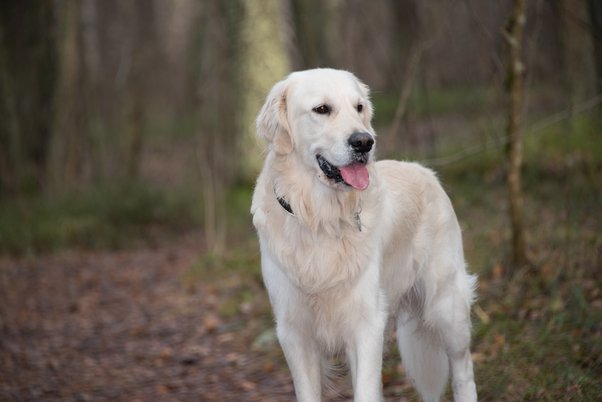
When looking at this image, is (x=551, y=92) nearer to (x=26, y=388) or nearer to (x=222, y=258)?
(x=222, y=258)

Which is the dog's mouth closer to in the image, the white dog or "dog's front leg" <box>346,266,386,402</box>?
the white dog

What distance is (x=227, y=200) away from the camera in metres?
10.2

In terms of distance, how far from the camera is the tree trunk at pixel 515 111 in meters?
4.94

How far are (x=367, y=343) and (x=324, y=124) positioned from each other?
36.6 inches

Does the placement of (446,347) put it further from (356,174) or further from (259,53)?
(259,53)

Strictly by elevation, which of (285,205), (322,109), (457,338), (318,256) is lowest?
(457,338)

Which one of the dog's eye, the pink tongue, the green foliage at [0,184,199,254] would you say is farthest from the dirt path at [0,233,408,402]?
the dog's eye

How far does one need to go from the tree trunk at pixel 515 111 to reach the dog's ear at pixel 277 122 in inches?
83.9

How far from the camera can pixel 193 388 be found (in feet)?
15.3

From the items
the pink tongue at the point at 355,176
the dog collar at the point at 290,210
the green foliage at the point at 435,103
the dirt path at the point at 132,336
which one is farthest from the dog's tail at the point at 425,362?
the green foliage at the point at 435,103

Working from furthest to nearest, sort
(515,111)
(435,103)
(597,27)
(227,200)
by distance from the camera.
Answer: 1. (435,103)
2. (227,200)
3. (597,27)
4. (515,111)

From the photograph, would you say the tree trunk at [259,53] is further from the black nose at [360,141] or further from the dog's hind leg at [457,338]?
the black nose at [360,141]

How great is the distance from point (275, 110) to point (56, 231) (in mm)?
7058

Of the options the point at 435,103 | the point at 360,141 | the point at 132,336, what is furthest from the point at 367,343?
the point at 435,103
